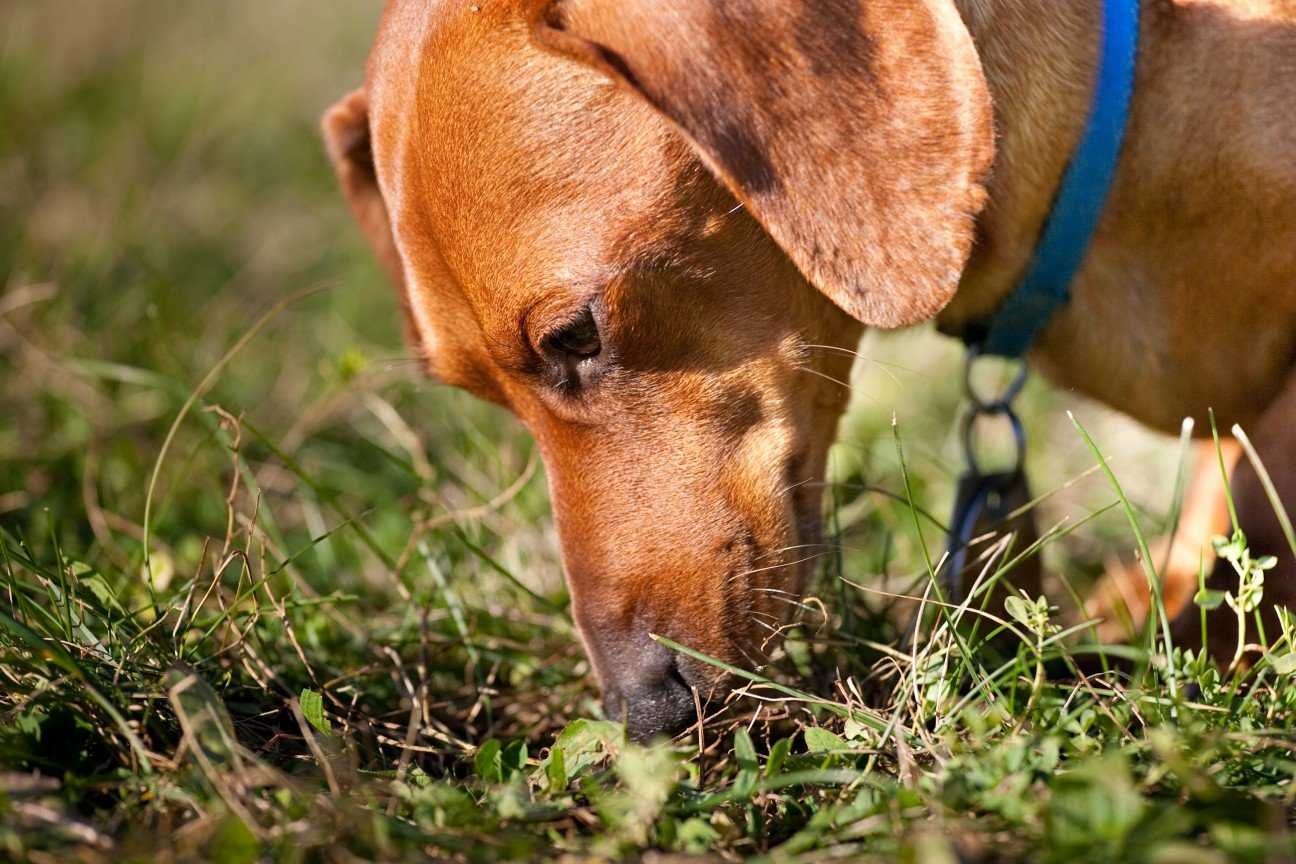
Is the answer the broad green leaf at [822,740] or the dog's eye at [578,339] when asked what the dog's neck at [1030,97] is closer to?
the dog's eye at [578,339]

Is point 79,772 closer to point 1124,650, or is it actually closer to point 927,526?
point 1124,650

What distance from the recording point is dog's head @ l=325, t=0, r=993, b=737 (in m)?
1.60

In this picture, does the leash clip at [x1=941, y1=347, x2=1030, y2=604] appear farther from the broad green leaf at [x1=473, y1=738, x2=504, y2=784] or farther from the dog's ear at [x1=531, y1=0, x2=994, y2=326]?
the broad green leaf at [x1=473, y1=738, x2=504, y2=784]

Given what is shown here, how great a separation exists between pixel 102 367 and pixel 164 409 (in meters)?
0.25

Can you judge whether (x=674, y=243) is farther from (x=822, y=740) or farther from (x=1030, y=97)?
(x=822, y=740)

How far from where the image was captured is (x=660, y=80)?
1558 mm

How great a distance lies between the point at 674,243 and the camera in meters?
1.76

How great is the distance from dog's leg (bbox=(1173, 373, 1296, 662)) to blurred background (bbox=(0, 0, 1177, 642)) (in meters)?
0.37

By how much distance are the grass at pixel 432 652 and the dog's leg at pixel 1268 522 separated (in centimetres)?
4

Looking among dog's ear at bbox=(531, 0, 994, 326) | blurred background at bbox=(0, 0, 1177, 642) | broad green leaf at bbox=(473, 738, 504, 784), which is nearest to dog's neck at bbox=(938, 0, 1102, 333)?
dog's ear at bbox=(531, 0, 994, 326)

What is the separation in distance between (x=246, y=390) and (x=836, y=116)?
7.52 feet

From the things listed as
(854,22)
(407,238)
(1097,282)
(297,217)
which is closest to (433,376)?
(407,238)

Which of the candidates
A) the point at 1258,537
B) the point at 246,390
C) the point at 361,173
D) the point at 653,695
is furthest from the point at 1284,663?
the point at 246,390

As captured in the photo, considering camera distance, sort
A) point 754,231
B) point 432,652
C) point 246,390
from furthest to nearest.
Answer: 1. point 246,390
2. point 432,652
3. point 754,231
